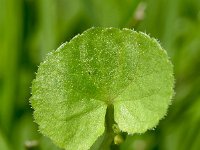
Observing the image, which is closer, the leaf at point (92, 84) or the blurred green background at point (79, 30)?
the leaf at point (92, 84)

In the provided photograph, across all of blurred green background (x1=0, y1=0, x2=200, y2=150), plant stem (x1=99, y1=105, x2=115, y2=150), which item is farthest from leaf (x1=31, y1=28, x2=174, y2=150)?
blurred green background (x1=0, y1=0, x2=200, y2=150)

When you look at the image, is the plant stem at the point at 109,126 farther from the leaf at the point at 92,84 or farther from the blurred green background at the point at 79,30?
the blurred green background at the point at 79,30

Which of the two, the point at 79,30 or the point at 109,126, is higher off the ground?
the point at 79,30

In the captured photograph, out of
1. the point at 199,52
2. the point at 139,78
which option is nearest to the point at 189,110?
the point at 199,52

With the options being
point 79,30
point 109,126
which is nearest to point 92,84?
point 109,126

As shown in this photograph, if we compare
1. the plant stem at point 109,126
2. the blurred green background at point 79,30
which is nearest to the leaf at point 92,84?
the plant stem at point 109,126

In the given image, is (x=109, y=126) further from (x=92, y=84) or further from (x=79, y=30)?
(x=79, y=30)

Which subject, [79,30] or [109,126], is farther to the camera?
[79,30]
